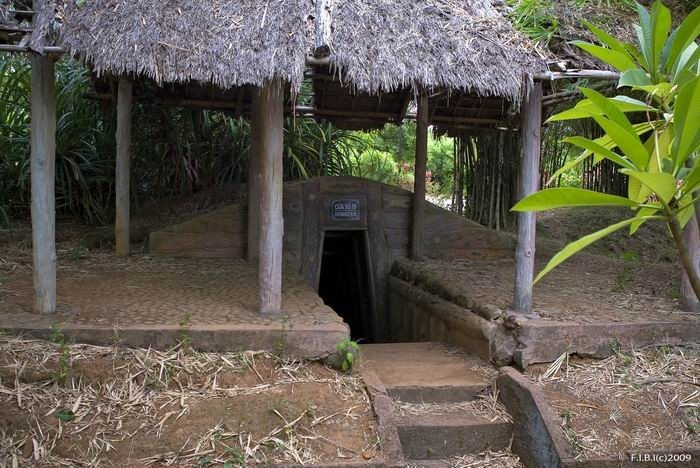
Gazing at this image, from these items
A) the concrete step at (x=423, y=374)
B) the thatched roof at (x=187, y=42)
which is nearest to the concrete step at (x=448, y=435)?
the concrete step at (x=423, y=374)

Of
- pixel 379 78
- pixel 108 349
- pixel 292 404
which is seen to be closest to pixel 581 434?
pixel 292 404

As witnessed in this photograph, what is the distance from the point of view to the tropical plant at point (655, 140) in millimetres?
949

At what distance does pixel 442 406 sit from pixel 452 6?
279 centimetres

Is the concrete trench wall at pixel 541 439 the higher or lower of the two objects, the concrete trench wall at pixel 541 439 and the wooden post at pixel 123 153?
the lower

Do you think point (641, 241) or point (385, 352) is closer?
point (385, 352)

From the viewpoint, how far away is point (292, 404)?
346 centimetres

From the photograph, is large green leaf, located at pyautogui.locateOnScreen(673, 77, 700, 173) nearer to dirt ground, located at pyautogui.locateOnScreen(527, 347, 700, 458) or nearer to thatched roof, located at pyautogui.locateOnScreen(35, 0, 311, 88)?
dirt ground, located at pyautogui.locateOnScreen(527, 347, 700, 458)

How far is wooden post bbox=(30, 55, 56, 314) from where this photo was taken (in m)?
3.86

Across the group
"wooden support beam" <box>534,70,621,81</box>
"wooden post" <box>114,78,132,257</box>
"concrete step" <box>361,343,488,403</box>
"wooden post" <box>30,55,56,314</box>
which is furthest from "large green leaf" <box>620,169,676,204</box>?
"wooden post" <box>114,78,132,257</box>

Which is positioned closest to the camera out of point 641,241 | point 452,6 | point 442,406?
point 442,406

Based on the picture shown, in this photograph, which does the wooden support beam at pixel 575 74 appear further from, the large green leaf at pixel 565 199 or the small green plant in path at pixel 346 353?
the large green leaf at pixel 565 199

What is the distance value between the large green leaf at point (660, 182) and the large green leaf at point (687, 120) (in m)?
0.06

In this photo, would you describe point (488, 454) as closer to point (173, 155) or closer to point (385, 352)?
point (385, 352)

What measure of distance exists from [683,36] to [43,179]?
3779 millimetres
